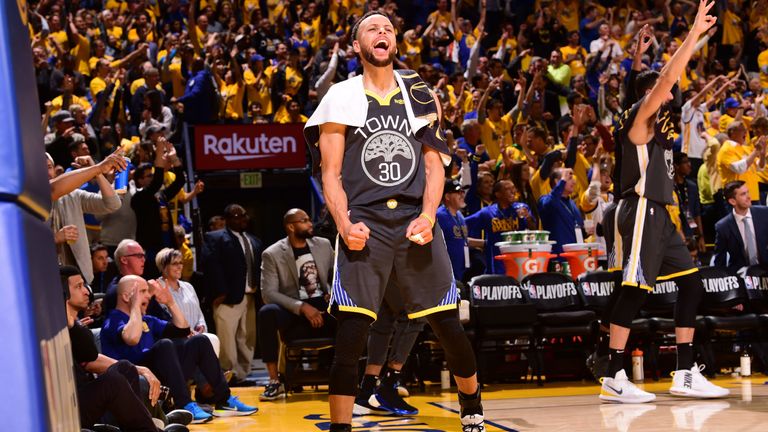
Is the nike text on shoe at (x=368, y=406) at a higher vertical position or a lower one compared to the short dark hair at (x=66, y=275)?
lower

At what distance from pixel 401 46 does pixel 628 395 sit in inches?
485

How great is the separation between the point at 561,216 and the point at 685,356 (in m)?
3.62

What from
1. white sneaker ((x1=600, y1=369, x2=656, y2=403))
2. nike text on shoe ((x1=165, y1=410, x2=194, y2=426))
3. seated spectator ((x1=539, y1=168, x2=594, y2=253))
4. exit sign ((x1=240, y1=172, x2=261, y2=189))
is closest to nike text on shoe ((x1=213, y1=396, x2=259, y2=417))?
nike text on shoe ((x1=165, y1=410, x2=194, y2=426))

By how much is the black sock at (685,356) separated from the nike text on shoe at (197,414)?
139 inches

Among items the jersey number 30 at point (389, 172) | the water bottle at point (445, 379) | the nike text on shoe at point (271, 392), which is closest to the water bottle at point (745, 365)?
the water bottle at point (445, 379)

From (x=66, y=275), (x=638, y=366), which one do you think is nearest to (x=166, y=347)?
(x=66, y=275)

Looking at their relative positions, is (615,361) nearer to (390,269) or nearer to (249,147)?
(390,269)

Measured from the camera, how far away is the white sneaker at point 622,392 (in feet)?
23.9

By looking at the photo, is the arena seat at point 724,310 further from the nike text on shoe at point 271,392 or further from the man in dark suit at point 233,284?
the man in dark suit at point 233,284

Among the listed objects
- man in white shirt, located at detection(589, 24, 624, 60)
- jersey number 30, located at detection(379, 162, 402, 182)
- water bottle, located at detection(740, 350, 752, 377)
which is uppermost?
man in white shirt, located at detection(589, 24, 624, 60)

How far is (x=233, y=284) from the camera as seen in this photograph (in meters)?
10.5

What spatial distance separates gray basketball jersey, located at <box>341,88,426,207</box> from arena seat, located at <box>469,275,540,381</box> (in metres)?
4.55

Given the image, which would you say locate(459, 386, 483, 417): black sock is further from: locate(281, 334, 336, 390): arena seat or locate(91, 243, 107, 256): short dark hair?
locate(91, 243, 107, 256): short dark hair

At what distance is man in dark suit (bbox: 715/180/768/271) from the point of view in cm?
991
